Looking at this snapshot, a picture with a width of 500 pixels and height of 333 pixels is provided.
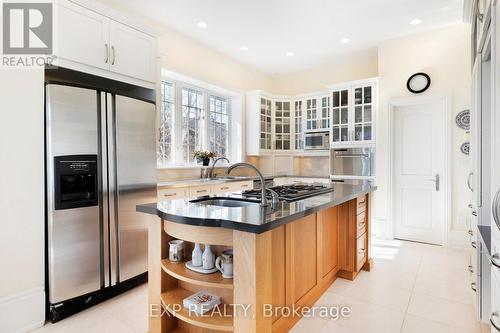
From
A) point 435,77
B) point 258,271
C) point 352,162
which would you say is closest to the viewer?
point 258,271

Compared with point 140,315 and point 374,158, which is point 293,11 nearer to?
point 374,158

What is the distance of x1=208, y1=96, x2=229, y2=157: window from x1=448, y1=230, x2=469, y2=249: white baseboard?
3894 millimetres

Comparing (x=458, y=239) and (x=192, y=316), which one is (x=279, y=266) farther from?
(x=458, y=239)

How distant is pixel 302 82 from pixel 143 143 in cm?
418

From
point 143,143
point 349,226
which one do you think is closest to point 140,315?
point 143,143

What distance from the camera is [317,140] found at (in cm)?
545

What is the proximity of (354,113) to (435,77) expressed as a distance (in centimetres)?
124

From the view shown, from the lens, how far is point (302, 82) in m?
5.97

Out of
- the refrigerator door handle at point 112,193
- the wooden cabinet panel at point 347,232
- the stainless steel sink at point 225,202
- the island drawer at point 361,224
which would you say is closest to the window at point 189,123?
the refrigerator door handle at point 112,193

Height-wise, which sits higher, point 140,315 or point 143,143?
point 143,143

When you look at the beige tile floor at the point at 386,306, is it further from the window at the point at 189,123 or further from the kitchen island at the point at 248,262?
the window at the point at 189,123

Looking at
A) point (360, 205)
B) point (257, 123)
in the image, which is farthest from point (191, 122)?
point (360, 205)

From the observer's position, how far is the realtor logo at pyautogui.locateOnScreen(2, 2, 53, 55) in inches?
83.8

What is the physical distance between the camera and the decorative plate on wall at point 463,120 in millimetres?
3834
